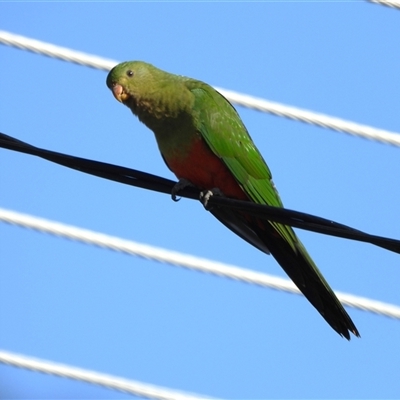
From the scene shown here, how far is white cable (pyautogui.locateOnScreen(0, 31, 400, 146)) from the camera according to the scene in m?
6.15

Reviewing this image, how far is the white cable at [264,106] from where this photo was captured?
6.15 m

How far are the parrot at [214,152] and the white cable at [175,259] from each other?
770 millimetres

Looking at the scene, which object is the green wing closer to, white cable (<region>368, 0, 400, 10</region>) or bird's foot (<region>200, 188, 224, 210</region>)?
bird's foot (<region>200, 188, 224, 210</region>)

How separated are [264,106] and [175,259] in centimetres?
120

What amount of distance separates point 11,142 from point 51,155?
0.64 feet

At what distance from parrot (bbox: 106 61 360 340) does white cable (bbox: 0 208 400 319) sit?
770 mm

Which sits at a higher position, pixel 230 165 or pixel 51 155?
pixel 230 165

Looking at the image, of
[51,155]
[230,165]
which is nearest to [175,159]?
[230,165]

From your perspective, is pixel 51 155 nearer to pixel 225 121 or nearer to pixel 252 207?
pixel 252 207

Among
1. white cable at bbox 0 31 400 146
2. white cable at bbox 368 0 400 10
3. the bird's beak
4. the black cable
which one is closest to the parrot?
the bird's beak

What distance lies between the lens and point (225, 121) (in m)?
5.62

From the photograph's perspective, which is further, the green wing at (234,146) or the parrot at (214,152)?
the green wing at (234,146)

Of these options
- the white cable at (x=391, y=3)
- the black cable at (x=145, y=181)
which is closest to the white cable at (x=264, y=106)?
the white cable at (x=391, y=3)

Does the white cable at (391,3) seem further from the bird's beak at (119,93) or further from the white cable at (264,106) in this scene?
the bird's beak at (119,93)
